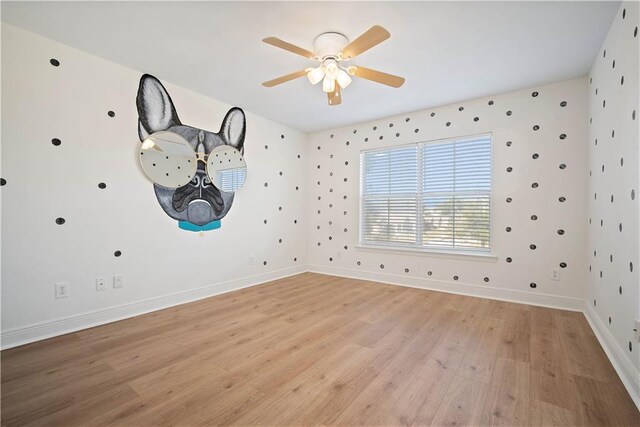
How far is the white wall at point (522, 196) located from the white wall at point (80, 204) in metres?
2.58

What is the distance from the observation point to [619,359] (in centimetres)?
179

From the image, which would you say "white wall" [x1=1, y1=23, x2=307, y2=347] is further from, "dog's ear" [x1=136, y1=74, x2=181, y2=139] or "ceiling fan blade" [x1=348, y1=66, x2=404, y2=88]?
"ceiling fan blade" [x1=348, y1=66, x2=404, y2=88]

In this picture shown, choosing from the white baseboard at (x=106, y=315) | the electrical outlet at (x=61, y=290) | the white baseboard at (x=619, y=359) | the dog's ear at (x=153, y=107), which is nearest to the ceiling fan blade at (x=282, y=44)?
the dog's ear at (x=153, y=107)

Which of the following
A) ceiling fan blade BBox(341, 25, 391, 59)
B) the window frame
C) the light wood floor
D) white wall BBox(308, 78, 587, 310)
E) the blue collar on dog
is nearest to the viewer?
the light wood floor

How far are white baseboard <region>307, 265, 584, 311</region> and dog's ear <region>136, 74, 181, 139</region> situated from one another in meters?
3.01

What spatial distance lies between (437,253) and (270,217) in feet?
7.59

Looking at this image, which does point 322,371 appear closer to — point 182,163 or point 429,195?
point 182,163

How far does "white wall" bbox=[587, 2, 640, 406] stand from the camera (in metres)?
1.63

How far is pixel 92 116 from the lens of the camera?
8.14 ft

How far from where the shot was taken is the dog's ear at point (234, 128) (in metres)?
3.54

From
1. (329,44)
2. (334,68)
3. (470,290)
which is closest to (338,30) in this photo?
(329,44)

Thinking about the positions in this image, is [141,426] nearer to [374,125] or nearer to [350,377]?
[350,377]

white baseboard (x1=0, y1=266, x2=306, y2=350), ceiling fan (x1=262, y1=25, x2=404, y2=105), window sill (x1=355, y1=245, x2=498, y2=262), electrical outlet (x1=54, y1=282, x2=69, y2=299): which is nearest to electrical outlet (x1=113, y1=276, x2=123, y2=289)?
white baseboard (x1=0, y1=266, x2=306, y2=350)

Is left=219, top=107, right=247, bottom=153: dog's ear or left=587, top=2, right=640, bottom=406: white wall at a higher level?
left=219, top=107, right=247, bottom=153: dog's ear
